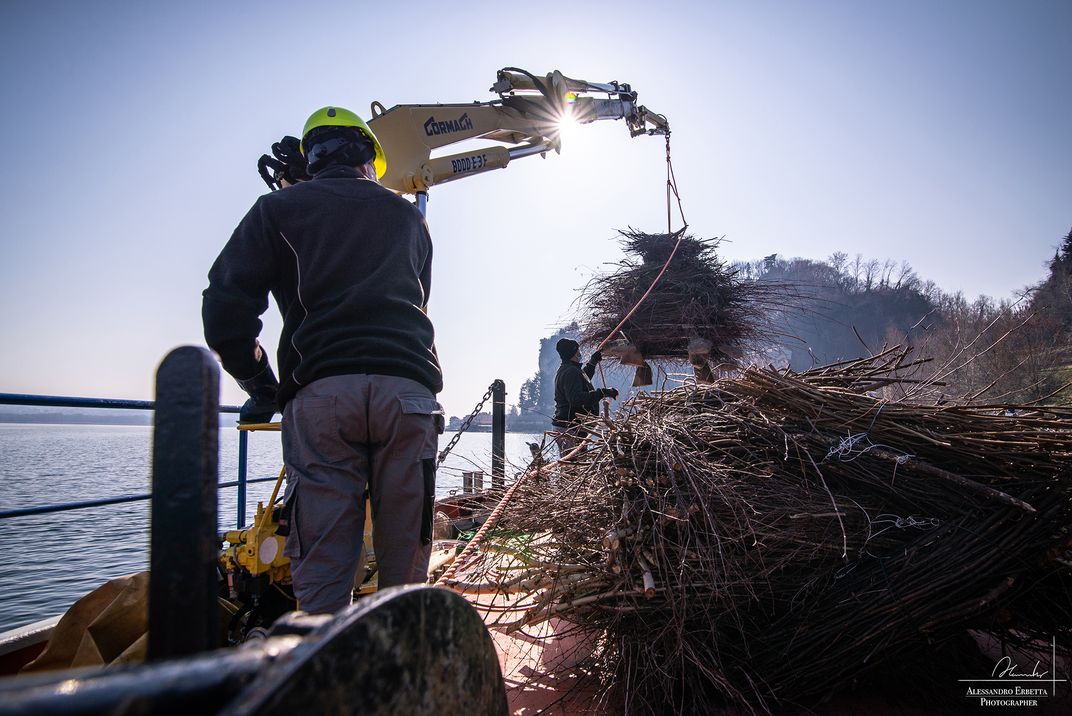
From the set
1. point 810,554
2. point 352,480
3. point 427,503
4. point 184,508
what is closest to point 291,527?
point 352,480

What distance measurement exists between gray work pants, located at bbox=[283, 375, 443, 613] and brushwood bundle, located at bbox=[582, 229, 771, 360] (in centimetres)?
347

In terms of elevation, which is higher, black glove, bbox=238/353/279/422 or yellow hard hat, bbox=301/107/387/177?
yellow hard hat, bbox=301/107/387/177

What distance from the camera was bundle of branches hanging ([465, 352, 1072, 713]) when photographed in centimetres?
221

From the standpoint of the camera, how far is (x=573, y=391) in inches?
254

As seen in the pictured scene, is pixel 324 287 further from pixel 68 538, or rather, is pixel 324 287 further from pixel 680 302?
pixel 68 538

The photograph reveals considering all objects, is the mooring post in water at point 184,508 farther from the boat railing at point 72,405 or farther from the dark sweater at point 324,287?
the boat railing at point 72,405

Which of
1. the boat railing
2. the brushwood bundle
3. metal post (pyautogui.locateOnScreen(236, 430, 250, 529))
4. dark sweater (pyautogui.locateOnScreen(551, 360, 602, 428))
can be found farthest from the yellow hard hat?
dark sweater (pyautogui.locateOnScreen(551, 360, 602, 428))

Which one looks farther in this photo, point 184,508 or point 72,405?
point 72,405

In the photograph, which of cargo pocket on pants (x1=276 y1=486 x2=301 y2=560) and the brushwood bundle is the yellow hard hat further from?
the brushwood bundle

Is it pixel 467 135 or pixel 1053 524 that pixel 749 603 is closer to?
pixel 1053 524

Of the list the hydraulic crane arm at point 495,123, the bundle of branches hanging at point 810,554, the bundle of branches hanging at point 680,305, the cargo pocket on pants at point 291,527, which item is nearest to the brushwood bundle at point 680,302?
the bundle of branches hanging at point 680,305

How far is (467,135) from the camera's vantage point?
5.38 metres

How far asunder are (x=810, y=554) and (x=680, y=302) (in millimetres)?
3195

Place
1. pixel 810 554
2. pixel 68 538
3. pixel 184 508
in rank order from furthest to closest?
pixel 68 538
pixel 810 554
pixel 184 508
